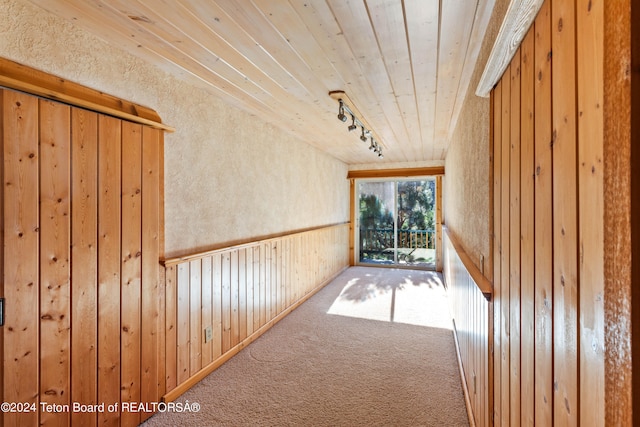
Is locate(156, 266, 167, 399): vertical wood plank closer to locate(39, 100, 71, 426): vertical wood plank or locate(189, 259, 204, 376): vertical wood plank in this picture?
locate(189, 259, 204, 376): vertical wood plank

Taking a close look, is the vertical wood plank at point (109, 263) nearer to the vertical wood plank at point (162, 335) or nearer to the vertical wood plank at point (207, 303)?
the vertical wood plank at point (162, 335)

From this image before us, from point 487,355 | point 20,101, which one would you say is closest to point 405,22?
point 487,355

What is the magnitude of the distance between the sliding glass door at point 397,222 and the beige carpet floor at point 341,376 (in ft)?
8.53

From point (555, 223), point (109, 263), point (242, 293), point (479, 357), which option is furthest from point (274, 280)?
point (555, 223)

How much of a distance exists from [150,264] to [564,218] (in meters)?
2.17

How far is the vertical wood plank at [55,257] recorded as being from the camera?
1.42m

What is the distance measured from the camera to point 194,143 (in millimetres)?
2281

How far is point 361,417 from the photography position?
1.89 m

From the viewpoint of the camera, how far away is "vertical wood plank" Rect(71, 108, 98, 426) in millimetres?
1537

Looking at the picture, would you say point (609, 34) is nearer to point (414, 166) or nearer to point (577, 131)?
point (577, 131)

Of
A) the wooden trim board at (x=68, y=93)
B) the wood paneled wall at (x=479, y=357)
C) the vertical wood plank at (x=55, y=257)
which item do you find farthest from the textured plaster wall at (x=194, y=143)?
the wood paneled wall at (x=479, y=357)

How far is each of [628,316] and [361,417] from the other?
189cm

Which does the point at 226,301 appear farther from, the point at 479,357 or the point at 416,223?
the point at 416,223

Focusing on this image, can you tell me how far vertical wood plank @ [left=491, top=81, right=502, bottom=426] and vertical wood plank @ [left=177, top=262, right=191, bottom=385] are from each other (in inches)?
80.0
